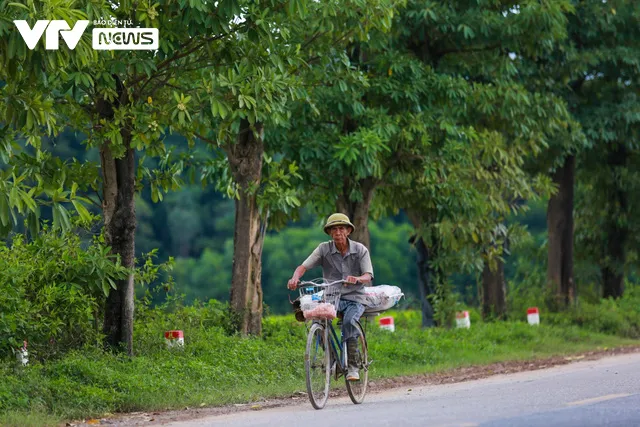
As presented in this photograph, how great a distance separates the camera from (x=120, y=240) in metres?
15.0

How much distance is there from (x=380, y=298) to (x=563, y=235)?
60.4ft

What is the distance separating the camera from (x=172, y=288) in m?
16.1

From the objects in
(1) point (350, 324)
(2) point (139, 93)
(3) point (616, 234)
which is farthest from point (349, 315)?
(3) point (616, 234)

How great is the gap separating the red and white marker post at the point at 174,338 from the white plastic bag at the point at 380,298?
3778 millimetres

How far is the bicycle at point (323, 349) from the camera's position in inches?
476

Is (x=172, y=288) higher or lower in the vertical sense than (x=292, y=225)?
lower

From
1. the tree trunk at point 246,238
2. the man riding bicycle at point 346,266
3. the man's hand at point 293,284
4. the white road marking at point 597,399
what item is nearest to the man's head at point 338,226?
the man riding bicycle at point 346,266

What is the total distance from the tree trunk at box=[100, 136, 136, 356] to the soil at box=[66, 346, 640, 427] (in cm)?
242

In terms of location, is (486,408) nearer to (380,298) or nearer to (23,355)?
(380,298)

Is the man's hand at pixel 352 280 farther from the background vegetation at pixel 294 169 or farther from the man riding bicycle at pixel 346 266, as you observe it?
the background vegetation at pixel 294 169

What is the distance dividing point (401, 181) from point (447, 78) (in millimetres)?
2268

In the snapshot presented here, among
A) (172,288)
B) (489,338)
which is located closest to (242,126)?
(172,288)

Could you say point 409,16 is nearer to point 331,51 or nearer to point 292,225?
point 331,51

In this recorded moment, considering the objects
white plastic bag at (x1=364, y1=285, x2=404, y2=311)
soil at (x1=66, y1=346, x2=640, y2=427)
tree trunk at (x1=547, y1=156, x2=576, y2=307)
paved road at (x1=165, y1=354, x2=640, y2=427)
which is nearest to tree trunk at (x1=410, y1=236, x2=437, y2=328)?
soil at (x1=66, y1=346, x2=640, y2=427)
